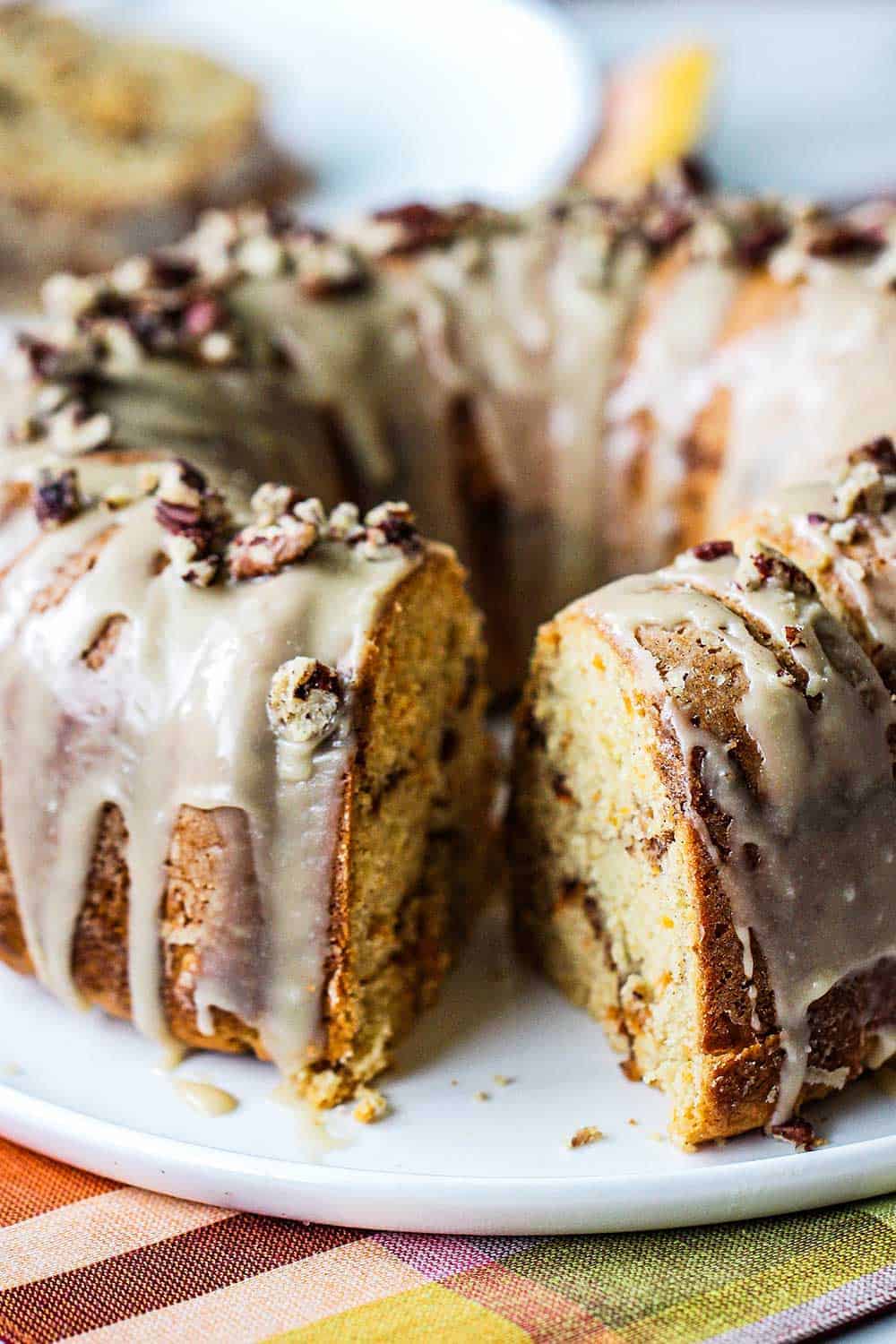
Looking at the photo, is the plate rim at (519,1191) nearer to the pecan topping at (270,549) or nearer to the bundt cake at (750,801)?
the bundt cake at (750,801)

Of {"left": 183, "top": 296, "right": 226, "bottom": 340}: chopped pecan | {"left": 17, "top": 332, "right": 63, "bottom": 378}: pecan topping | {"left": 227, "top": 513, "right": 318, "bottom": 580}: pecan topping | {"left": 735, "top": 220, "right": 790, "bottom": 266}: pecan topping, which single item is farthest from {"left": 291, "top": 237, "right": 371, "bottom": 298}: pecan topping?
{"left": 227, "top": 513, "right": 318, "bottom": 580}: pecan topping

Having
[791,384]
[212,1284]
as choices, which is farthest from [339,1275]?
[791,384]

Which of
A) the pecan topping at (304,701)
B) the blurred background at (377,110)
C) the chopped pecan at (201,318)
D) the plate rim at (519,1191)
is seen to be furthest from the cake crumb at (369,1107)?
the blurred background at (377,110)

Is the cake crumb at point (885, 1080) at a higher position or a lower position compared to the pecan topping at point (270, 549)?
lower

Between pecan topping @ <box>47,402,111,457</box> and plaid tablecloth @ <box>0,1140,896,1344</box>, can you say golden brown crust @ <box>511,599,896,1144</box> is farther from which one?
pecan topping @ <box>47,402,111,457</box>

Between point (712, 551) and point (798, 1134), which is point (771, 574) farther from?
point (798, 1134)

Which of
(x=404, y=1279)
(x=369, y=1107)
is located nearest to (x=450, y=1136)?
(x=369, y=1107)
